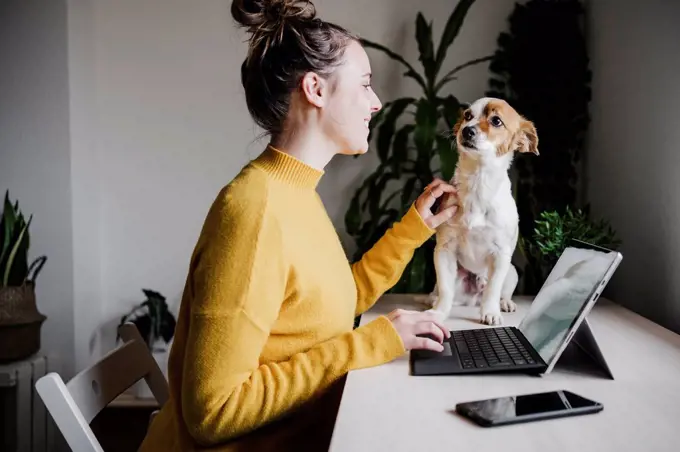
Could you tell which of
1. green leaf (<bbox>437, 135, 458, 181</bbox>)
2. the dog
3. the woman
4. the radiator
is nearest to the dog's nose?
the dog

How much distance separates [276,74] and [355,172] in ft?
4.10

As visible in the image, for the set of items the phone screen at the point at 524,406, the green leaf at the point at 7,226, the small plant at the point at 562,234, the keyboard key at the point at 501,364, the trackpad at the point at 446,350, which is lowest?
the green leaf at the point at 7,226

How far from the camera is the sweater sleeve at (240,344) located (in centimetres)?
85

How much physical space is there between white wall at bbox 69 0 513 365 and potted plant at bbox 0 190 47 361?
0.21 metres

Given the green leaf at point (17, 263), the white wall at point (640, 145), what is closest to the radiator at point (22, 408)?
the green leaf at point (17, 263)

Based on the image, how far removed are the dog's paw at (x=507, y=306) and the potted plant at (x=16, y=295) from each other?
1.46 meters

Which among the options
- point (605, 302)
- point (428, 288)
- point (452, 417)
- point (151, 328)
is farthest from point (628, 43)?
point (151, 328)

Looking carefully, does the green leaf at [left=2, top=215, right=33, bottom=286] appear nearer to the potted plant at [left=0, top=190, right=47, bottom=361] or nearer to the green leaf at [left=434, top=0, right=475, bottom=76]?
the potted plant at [left=0, top=190, right=47, bottom=361]

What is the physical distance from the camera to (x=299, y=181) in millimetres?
1058

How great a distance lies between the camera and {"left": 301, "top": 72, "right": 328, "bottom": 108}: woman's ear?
39.9 inches

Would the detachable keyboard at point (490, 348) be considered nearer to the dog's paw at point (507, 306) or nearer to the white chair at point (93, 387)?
the dog's paw at point (507, 306)

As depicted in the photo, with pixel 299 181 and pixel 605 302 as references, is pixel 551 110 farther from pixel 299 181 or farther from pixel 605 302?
pixel 299 181

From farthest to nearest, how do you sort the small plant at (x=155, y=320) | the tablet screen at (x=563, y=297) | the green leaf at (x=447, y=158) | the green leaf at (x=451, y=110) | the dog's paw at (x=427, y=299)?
1. the small plant at (x=155, y=320)
2. the green leaf at (x=451, y=110)
3. the green leaf at (x=447, y=158)
4. the dog's paw at (x=427, y=299)
5. the tablet screen at (x=563, y=297)

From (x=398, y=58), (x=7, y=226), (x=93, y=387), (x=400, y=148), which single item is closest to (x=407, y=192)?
(x=400, y=148)
